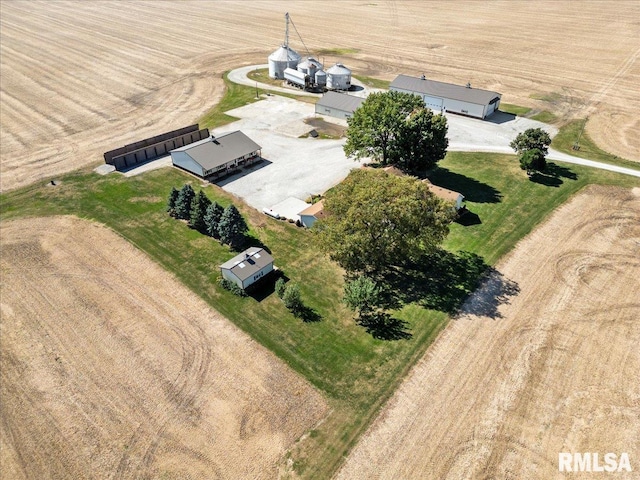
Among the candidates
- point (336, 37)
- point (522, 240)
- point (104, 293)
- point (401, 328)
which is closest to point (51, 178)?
point (104, 293)

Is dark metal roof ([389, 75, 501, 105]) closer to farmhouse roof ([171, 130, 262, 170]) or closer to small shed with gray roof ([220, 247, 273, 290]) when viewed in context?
farmhouse roof ([171, 130, 262, 170])

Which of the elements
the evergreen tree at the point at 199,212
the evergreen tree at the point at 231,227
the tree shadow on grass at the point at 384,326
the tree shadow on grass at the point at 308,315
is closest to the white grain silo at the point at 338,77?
the evergreen tree at the point at 199,212

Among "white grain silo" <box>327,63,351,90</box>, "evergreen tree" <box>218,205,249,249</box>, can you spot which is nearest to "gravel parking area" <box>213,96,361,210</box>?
"evergreen tree" <box>218,205,249,249</box>

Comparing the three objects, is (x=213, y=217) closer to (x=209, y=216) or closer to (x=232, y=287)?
(x=209, y=216)

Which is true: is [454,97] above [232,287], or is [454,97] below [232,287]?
above

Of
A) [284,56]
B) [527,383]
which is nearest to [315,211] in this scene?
[527,383]

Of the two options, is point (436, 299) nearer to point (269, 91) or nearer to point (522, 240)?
point (522, 240)

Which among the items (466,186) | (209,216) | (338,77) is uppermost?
(338,77)
